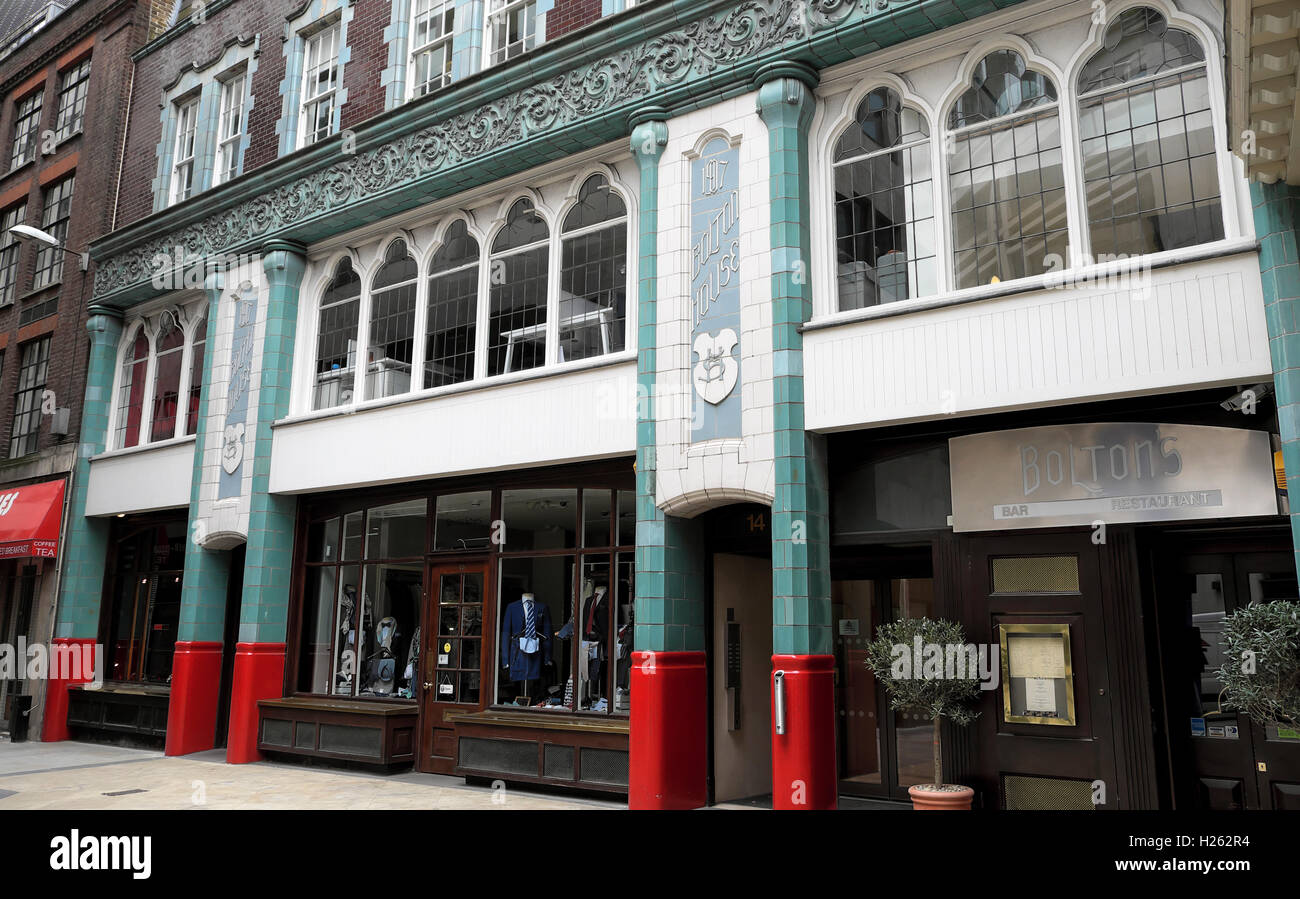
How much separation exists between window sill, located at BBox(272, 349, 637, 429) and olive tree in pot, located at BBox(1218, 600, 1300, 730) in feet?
21.3

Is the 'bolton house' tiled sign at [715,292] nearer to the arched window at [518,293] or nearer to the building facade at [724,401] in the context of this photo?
the building facade at [724,401]

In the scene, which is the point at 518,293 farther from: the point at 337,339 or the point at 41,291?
the point at 41,291

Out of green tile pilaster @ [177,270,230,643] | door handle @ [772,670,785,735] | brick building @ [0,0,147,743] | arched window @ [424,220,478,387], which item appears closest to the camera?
door handle @ [772,670,785,735]

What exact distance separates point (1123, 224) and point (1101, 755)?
15.3ft

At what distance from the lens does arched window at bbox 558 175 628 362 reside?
12.0 m

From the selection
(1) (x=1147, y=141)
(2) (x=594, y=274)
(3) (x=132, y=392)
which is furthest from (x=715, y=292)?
(3) (x=132, y=392)

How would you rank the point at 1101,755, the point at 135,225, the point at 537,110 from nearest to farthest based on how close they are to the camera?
the point at 1101,755 < the point at 537,110 < the point at 135,225

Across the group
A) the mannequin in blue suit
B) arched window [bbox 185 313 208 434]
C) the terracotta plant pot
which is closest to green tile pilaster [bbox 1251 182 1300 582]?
the terracotta plant pot

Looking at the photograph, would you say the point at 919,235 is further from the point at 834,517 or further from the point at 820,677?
the point at 820,677

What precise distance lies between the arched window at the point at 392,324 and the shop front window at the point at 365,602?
5.91 feet

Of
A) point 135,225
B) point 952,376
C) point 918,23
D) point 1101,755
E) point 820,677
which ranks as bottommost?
point 1101,755

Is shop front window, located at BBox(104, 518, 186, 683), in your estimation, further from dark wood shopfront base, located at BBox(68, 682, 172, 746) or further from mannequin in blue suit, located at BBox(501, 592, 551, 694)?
mannequin in blue suit, located at BBox(501, 592, 551, 694)

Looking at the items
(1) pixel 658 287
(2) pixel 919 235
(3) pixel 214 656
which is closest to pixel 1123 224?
(2) pixel 919 235

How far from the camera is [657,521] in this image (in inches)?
412
